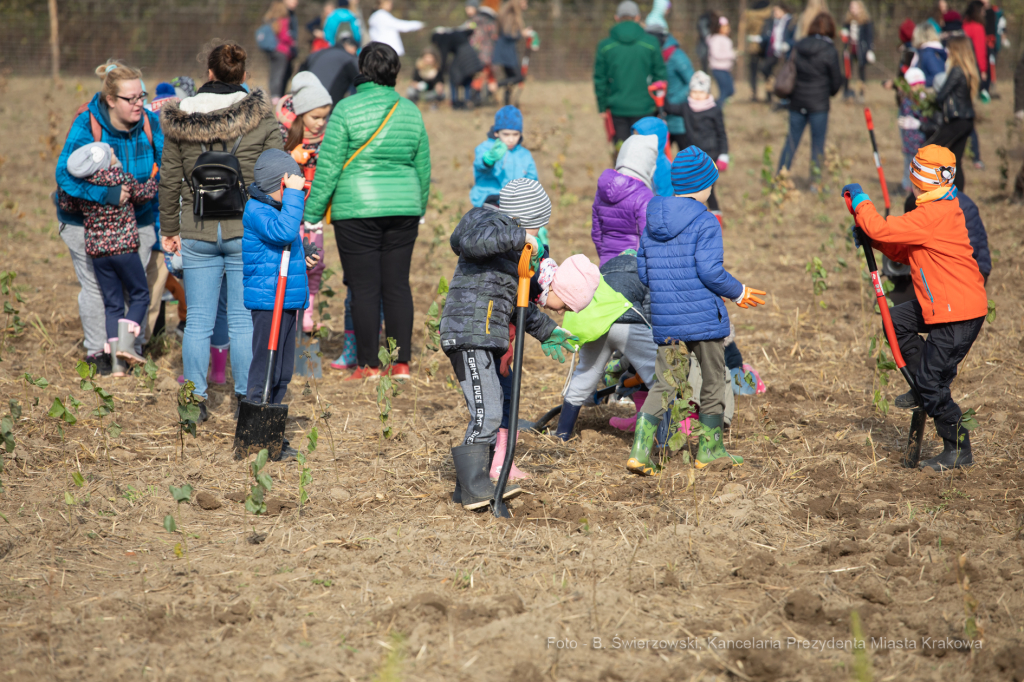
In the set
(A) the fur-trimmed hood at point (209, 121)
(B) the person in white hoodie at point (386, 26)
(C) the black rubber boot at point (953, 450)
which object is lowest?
(C) the black rubber boot at point (953, 450)

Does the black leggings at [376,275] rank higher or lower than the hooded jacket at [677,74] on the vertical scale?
lower

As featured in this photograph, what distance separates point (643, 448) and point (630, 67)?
19.8ft

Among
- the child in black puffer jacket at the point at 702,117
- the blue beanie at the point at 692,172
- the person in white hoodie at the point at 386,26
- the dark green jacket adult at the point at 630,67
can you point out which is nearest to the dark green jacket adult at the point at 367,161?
the blue beanie at the point at 692,172

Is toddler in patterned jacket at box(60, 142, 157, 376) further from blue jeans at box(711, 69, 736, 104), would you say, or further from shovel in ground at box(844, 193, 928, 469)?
blue jeans at box(711, 69, 736, 104)

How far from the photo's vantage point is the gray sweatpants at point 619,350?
4.93 meters

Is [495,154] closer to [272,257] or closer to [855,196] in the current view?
[272,257]

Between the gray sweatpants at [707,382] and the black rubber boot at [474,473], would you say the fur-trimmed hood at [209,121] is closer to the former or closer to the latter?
the black rubber boot at [474,473]

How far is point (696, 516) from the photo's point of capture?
413cm

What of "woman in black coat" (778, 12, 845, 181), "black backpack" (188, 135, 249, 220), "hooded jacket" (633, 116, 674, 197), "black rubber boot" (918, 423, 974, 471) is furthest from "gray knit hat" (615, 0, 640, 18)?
"black rubber boot" (918, 423, 974, 471)

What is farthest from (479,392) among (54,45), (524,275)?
(54,45)

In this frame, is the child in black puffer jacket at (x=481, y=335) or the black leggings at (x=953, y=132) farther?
the black leggings at (x=953, y=132)

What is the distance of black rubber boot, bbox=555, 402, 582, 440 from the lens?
5254mm

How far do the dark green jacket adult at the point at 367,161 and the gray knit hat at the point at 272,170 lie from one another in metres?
0.93

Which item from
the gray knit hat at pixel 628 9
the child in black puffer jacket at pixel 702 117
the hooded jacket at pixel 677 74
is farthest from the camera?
the hooded jacket at pixel 677 74
